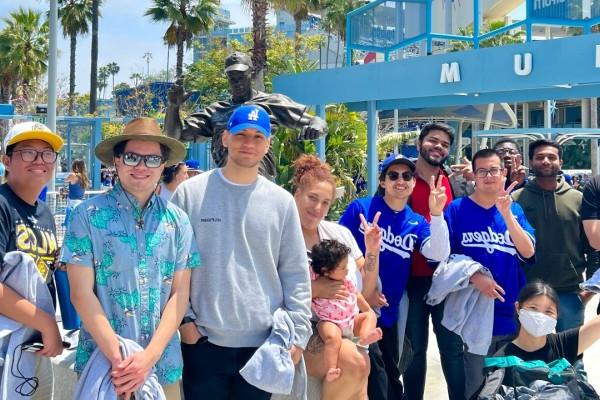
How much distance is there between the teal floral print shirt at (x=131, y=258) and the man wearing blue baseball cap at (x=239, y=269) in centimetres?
13

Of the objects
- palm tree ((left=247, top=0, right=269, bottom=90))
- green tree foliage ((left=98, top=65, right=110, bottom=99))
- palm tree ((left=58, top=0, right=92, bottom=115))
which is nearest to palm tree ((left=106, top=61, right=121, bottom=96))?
green tree foliage ((left=98, top=65, right=110, bottom=99))

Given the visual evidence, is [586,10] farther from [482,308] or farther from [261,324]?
[261,324]

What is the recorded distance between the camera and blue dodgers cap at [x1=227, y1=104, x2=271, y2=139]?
2824mm

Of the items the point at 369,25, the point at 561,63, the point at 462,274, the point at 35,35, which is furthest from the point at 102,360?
the point at 35,35

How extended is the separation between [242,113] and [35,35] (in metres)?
35.9

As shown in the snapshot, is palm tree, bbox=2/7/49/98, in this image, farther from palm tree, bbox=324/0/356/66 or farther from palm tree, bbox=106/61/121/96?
palm tree, bbox=106/61/121/96

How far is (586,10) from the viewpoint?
11.6 metres

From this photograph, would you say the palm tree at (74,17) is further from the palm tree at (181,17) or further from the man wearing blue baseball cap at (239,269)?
the man wearing blue baseball cap at (239,269)

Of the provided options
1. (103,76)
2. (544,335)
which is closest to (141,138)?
(544,335)

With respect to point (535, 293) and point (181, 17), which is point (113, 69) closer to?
point (181, 17)

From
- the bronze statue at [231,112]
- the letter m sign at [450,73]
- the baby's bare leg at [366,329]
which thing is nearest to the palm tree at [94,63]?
the letter m sign at [450,73]

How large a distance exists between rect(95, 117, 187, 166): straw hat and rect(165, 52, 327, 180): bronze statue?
1.61m

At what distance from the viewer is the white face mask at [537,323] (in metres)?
3.32

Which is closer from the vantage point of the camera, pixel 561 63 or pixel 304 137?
pixel 304 137
